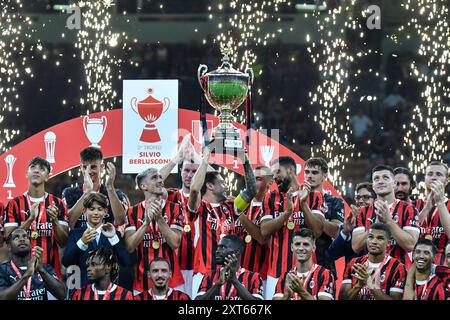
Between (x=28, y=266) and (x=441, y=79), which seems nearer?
(x=28, y=266)

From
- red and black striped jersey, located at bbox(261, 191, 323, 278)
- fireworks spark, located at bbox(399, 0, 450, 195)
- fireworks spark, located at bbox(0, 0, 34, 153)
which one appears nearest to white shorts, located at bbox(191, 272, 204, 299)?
red and black striped jersey, located at bbox(261, 191, 323, 278)

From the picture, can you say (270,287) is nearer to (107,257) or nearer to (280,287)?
(280,287)

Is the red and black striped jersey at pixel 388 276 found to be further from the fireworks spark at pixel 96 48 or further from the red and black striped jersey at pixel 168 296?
the fireworks spark at pixel 96 48

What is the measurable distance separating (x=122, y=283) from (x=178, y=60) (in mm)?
2108

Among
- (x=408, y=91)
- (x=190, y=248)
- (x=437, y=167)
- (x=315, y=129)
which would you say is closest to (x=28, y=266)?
(x=190, y=248)

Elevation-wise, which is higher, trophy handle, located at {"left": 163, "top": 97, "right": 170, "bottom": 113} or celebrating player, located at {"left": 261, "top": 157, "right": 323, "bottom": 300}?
trophy handle, located at {"left": 163, "top": 97, "right": 170, "bottom": 113}

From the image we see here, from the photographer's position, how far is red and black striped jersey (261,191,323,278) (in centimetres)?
700

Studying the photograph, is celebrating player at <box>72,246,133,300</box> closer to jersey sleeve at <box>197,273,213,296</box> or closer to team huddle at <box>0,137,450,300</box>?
team huddle at <box>0,137,450,300</box>

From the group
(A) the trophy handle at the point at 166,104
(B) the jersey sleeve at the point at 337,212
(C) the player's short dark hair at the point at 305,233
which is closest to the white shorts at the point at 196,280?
(C) the player's short dark hair at the point at 305,233

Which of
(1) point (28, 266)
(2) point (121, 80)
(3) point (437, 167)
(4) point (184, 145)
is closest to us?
(1) point (28, 266)

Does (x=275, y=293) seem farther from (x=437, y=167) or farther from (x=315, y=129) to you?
(x=315, y=129)

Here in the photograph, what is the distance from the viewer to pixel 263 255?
716 centimetres

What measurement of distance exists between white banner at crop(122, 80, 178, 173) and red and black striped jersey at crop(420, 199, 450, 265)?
6.84ft

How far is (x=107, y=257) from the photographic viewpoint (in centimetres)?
654
